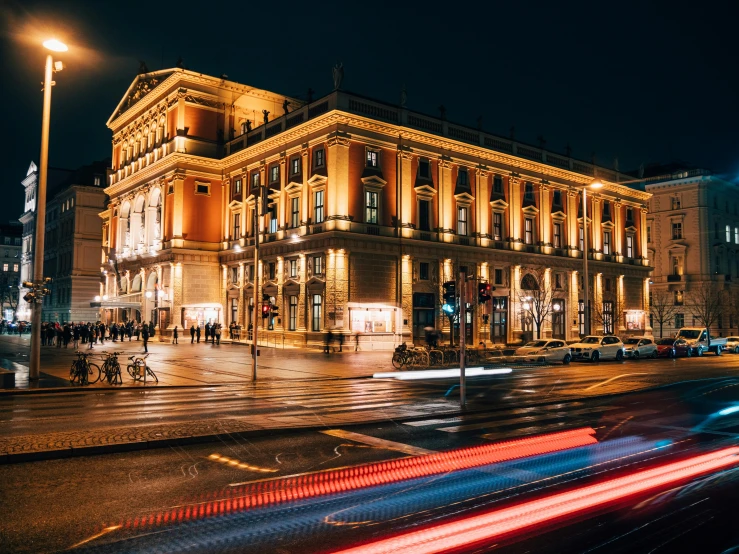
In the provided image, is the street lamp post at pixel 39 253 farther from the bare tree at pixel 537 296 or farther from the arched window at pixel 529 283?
the arched window at pixel 529 283

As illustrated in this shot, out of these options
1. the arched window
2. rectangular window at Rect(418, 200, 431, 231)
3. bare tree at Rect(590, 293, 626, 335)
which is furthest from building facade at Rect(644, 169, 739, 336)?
rectangular window at Rect(418, 200, 431, 231)

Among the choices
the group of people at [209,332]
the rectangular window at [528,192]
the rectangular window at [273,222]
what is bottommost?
the group of people at [209,332]

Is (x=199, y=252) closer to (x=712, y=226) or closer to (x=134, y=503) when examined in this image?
(x=134, y=503)

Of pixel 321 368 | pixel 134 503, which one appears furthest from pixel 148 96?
pixel 134 503

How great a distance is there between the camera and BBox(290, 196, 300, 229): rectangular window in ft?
157

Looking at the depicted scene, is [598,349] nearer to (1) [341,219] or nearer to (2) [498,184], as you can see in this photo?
(1) [341,219]

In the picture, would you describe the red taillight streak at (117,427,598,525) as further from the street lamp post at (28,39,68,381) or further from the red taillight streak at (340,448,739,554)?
the street lamp post at (28,39,68,381)

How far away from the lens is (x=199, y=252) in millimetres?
54938

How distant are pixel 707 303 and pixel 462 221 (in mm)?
37827

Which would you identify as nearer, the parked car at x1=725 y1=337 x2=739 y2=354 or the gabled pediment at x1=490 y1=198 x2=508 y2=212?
the parked car at x1=725 y1=337 x2=739 y2=354

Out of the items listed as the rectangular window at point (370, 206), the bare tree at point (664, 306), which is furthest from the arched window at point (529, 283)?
the bare tree at point (664, 306)

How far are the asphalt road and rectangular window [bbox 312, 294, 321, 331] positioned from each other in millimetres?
31850

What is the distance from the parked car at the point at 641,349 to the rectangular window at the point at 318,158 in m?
24.7

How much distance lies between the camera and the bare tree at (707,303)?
72.6m
